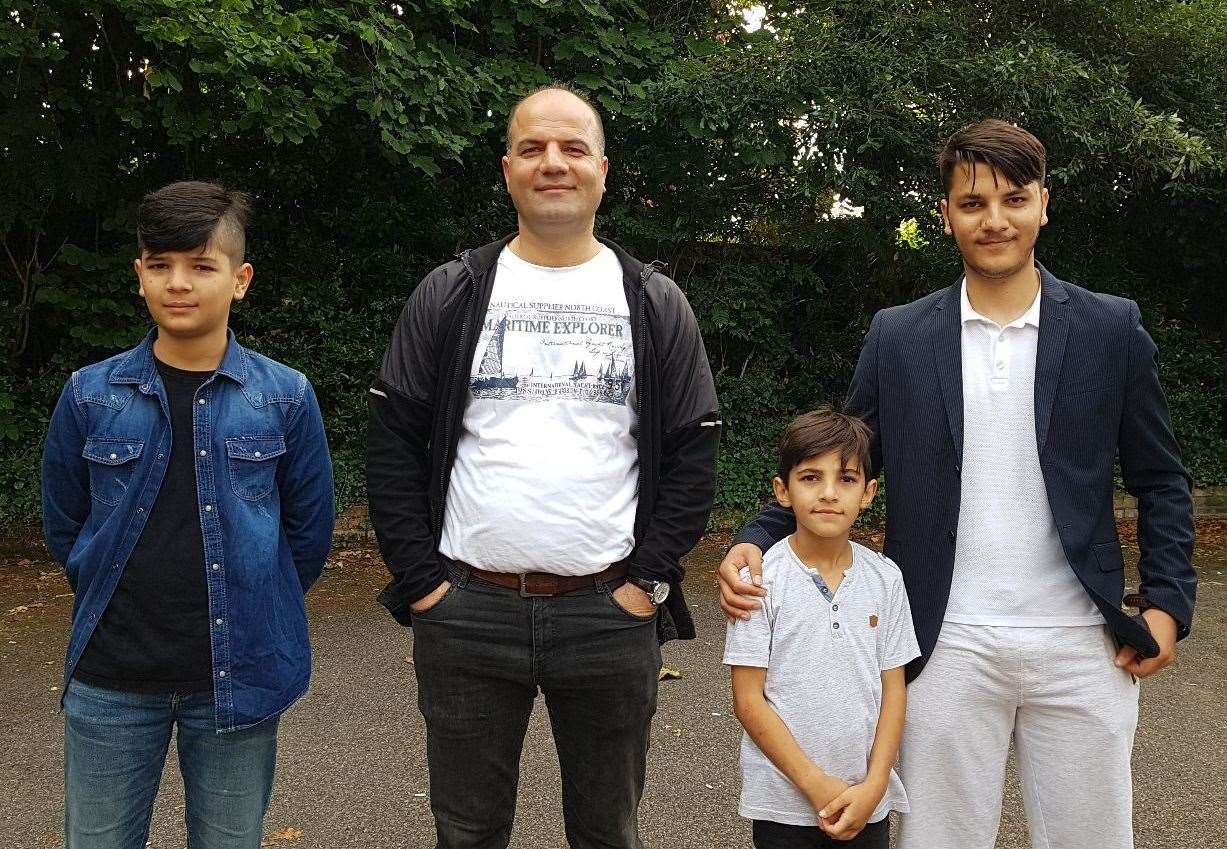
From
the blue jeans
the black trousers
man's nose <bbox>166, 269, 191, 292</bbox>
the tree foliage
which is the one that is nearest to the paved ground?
the black trousers

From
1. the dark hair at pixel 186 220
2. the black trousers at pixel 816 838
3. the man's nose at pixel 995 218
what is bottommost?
the black trousers at pixel 816 838

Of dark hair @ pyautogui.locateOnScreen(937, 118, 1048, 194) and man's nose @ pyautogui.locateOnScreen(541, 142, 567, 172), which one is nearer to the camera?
dark hair @ pyautogui.locateOnScreen(937, 118, 1048, 194)

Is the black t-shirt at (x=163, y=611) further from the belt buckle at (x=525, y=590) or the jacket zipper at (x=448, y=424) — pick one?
the belt buckle at (x=525, y=590)

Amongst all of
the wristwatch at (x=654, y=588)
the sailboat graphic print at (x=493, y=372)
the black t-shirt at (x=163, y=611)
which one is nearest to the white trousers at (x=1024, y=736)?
A: the wristwatch at (x=654, y=588)

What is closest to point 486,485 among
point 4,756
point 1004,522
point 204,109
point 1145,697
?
point 1004,522

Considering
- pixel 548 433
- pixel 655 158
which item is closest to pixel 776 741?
pixel 548 433

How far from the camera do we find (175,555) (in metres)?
2.21

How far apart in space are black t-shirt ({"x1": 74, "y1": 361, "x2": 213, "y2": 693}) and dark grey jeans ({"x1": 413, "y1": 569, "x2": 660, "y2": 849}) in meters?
0.51

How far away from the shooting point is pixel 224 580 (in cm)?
224

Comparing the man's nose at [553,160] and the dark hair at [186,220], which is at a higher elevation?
the man's nose at [553,160]

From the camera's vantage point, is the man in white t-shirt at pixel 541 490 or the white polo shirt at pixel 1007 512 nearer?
the white polo shirt at pixel 1007 512

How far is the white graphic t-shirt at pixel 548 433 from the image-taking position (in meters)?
2.30

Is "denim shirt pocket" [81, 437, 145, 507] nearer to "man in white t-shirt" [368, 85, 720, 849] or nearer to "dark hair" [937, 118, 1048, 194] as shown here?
"man in white t-shirt" [368, 85, 720, 849]

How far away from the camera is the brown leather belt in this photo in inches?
91.7
